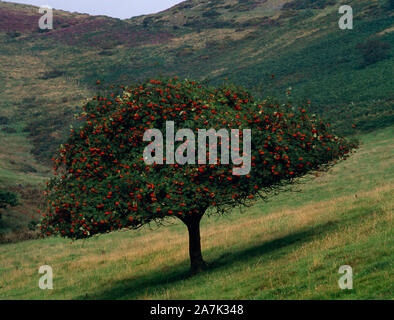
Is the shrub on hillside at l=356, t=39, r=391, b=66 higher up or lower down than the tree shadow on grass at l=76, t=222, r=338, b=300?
higher up

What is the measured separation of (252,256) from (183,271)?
11.0 ft

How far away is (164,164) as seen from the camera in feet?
59.6

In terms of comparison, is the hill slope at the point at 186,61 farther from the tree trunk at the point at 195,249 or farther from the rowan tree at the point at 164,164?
the rowan tree at the point at 164,164

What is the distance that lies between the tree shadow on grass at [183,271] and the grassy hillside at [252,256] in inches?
3.1

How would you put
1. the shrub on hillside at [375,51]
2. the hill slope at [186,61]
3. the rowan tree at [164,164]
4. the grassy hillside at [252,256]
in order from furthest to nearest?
the shrub on hillside at [375,51]
the hill slope at [186,61]
the rowan tree at [164,164]
the grassy hillside at [252,256]

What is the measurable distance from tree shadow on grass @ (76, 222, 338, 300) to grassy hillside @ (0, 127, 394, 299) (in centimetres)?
8

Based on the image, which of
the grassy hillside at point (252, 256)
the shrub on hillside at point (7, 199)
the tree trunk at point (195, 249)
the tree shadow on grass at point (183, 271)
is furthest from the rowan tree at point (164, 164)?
the shrub on hillside at point (7, 199)

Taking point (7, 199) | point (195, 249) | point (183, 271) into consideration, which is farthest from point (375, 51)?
point (195, 249)

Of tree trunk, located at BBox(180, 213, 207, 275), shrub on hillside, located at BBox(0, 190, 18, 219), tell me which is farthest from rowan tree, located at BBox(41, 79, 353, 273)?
shrub on hillside, located at BBox(0, 190, 18, 219)

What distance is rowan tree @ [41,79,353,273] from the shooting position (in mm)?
17609

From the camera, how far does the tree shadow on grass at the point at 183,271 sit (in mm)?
20359

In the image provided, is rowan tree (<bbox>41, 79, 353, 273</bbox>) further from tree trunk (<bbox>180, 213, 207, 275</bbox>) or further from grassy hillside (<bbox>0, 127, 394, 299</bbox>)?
grassy hillside (<bbox>0, 127, 394, 299</bbox>)

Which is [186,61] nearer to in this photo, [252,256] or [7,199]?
[7,199]
